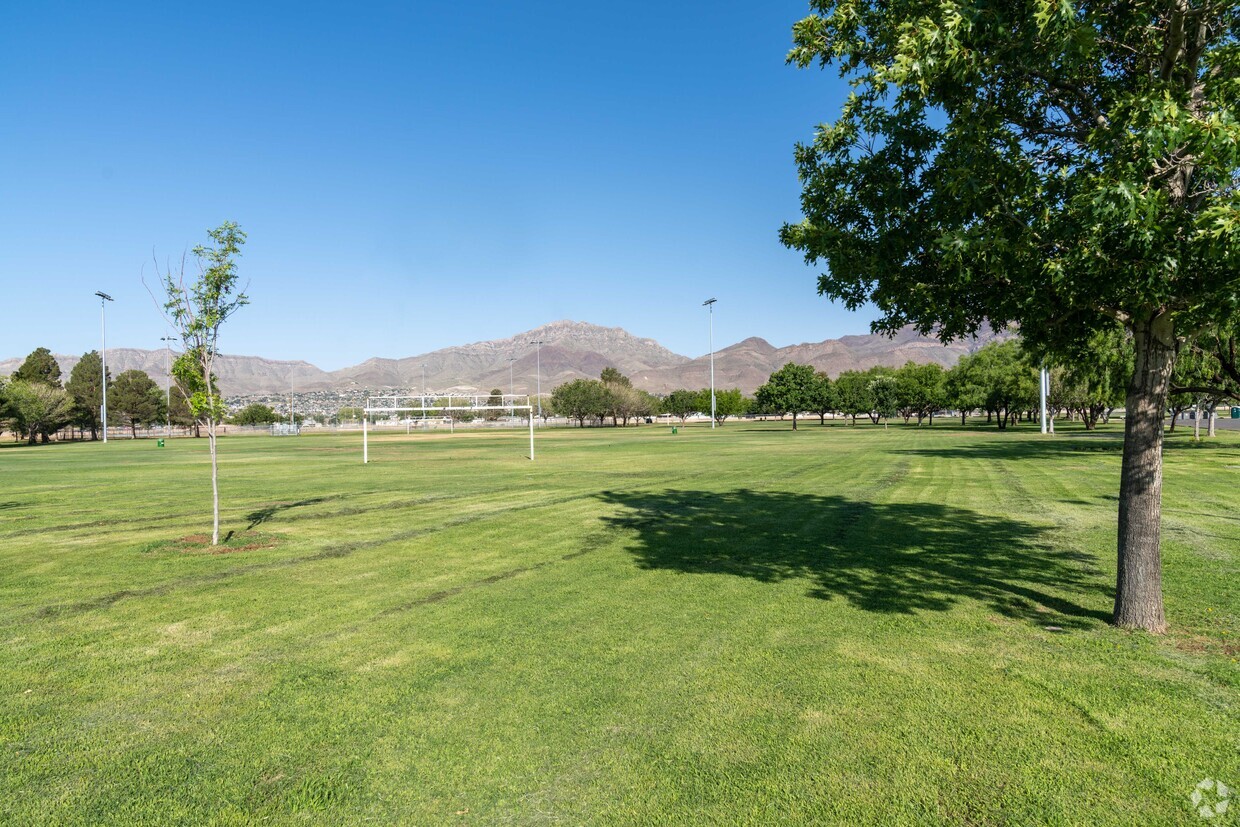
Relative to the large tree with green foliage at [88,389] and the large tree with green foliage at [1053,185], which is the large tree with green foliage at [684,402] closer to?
the large tree with green foliage at [88,389]

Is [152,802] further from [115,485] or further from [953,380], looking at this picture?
[953,380]

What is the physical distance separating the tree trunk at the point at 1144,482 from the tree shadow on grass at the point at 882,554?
23.7 inches

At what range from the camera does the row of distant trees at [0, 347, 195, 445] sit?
229 feet

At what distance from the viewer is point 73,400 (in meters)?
78.9

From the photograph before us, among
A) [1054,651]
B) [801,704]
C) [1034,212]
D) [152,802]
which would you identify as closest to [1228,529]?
[1054,651]

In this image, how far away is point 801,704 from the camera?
5.81 m

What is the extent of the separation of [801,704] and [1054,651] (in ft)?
10.8

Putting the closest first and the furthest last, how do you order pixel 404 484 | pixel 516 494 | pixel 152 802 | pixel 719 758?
pixel 152 802 < pixel 719 758 < pixel 516 494 < pixel 404 484

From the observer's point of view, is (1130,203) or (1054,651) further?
(1054,651)

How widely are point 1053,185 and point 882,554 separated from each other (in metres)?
6.95

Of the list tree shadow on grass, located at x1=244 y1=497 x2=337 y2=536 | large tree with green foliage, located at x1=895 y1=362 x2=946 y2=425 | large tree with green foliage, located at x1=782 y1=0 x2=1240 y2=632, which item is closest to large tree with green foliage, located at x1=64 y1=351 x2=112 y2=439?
tree shadow on grass, located at x1=244 y1=497 x2=337 y2=536

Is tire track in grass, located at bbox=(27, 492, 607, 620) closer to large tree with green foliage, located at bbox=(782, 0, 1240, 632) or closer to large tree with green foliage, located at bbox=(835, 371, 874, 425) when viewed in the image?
large tree with green foliage, located at bbox=(782, 0, 1240, 632)

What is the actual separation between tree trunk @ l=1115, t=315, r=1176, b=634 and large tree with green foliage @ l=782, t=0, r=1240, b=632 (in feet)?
0.06

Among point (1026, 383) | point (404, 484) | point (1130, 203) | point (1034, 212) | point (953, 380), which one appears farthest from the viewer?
point (953, 380)
